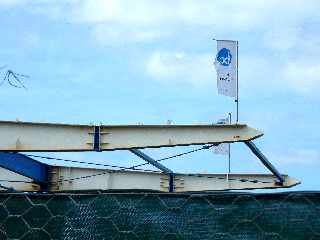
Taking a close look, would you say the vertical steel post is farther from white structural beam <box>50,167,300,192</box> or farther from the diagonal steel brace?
the diagonal steel brace

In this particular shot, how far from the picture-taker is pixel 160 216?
2842 mm

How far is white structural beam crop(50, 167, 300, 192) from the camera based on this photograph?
16.0 m

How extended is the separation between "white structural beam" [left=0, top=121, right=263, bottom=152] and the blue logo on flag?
369cm

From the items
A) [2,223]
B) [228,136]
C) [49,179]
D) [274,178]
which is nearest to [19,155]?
[49,179]

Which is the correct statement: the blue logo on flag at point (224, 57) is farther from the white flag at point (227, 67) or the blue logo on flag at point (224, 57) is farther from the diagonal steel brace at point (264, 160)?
the diagonal steel brace at point (264, 160)

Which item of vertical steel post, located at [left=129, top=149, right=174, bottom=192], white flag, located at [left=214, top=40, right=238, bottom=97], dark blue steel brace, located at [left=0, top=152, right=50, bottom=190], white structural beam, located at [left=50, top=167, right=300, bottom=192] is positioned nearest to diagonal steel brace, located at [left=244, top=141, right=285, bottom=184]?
white structural beam, located at [left=50, top=167, right=300, bottom=192]

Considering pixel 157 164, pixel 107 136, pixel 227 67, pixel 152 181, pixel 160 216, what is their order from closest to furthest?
pixel 160 216 < pixel 107 136 < pixel 227 67 < pixel 157 164 < pixel 152 181

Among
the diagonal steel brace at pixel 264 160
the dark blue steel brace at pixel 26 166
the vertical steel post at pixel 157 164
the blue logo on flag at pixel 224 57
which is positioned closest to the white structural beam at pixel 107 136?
the diagonal steel brace at pixel 264 160

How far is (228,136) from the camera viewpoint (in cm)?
1202

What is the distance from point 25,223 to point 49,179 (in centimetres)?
1285

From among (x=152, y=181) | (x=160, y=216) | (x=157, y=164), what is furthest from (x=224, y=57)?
(x=160, y=216)

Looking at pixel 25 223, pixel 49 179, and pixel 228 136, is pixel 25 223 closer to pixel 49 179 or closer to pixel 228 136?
pixel 228 136

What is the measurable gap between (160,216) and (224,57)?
12844 millimetres

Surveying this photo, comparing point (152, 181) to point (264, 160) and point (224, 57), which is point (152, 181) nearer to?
point (264, 160)
